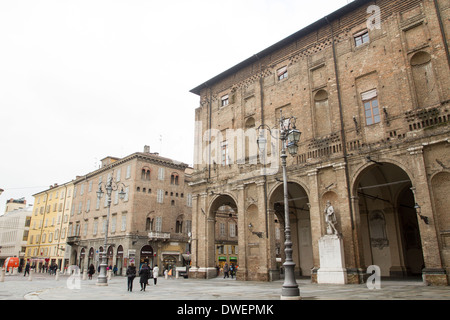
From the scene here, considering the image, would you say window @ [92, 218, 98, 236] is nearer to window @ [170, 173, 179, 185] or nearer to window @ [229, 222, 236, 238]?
window @ [170, 173, 179, 185]

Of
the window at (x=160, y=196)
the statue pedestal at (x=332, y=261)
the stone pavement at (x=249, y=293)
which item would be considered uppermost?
the window at (x=160, y=196)

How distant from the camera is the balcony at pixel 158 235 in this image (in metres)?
38.7

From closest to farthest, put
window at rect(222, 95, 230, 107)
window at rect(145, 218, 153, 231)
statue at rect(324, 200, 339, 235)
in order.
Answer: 1. statue at rect(324, 200, 339, 235)
2. window at rect(222, 95, 230, 107)
3. window at rect(145, 218, 153, 231)

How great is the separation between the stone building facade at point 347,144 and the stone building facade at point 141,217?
1381 cm

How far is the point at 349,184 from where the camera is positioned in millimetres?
18188

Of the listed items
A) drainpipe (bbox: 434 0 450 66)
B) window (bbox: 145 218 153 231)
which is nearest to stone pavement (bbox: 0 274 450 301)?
drainpipe (bbox: 434 0 450 66)

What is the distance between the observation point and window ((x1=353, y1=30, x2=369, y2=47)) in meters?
19.6

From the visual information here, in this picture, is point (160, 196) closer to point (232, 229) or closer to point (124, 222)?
point (124, 222)

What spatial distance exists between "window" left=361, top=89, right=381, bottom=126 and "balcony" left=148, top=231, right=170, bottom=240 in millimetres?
27676

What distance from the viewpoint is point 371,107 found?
18.8m

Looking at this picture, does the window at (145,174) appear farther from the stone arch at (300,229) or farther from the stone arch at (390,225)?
the stone arch at (390,225)

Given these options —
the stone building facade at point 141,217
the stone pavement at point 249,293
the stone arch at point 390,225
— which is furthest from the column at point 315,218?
the stone building facade at point 141,217
